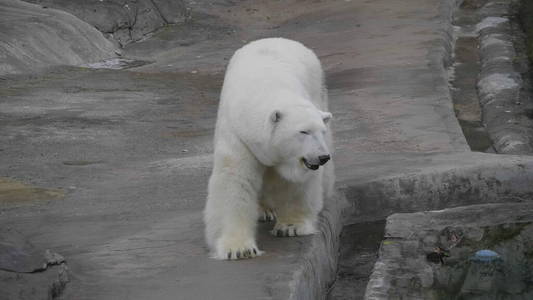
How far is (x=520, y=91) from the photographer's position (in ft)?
38.1

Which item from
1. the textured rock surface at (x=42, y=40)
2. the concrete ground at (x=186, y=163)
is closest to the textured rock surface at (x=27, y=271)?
the concrete ground at (x=186, y=163)

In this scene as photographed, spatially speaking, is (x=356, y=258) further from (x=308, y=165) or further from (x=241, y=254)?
(x=308, y=165)

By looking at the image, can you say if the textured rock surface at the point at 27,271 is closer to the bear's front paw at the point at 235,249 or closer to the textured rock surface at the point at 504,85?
the bear's front paw at the point at 235,249

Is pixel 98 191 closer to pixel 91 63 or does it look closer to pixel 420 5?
pixel 91 63

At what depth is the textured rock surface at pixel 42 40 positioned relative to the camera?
1253cm

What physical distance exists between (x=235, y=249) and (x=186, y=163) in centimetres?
301

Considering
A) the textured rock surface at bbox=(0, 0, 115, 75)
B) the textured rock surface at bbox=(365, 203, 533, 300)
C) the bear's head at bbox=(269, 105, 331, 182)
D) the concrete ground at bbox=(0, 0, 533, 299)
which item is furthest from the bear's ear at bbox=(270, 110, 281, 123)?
the textured rock surface at bbox=(0, 0, 115, 75)

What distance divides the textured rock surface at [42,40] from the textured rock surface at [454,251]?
756cm

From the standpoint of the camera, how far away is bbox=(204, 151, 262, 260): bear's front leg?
16.1 feet

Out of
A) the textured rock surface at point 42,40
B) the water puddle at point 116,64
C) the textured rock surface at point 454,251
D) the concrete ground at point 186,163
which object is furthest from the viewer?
the water puddle at point 116,64

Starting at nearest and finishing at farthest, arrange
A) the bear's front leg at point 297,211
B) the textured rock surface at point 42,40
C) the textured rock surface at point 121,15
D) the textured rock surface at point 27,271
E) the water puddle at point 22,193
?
the textured rock surface at point 27,271 → the bear's front leg at point 297,211 → the water puddle at point 22,193 → the textured rock surface at point 42,40 → the textured rock surface at point 121,15

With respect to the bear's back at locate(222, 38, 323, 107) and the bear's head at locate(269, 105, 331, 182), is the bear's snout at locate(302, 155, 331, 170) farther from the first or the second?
the bear's back at locate(222, 38, 323, 107)

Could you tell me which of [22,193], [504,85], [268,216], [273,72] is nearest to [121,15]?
[504,85]

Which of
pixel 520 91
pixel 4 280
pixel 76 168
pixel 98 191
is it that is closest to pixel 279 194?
pixel 4 280
